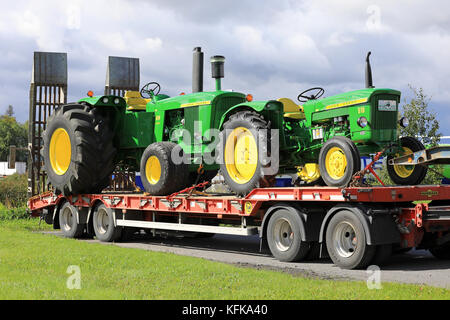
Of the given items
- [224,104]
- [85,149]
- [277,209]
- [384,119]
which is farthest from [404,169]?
[85,149]

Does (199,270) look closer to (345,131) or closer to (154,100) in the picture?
(345,131)

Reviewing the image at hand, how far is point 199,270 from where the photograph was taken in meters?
8.43

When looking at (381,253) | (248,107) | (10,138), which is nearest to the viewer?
(381,253)

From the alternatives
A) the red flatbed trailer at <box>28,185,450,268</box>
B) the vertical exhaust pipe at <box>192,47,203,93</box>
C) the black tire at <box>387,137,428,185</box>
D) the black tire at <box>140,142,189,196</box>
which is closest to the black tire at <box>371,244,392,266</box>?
the red flatbed trailer at <box>28,185,450,268</box>

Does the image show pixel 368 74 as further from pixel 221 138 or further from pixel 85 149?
pixel 85 149

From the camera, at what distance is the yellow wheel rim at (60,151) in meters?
14.0

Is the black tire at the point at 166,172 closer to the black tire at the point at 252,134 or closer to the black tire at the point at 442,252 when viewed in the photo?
the black tire at the point at 252,134

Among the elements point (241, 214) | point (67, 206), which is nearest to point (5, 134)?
point (67, 206)

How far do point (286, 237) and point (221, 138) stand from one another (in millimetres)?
2176

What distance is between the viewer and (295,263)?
9.86 m

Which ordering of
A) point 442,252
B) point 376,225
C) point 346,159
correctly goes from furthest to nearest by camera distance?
point 442,252
point 346,159
point 376,225

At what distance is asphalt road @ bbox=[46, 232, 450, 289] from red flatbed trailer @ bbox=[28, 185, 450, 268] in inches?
10.3

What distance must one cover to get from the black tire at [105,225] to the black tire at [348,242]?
18.7 ft
